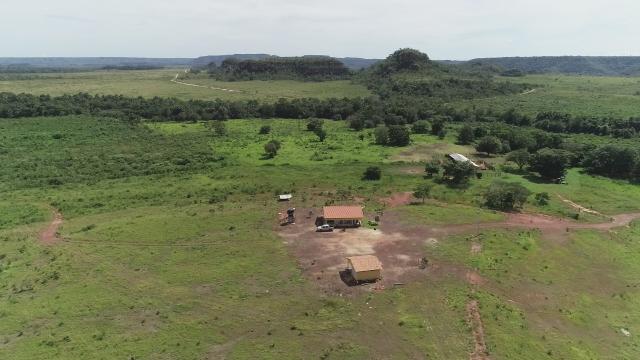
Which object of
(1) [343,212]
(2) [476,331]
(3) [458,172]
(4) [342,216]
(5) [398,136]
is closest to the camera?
→ (2) [476,331]

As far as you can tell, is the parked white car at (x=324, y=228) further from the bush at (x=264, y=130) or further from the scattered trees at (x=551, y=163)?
the bush at (x=264, y=130)

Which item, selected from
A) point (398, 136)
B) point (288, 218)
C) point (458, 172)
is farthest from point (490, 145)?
point (288, 218)

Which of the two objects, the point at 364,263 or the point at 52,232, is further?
the point at 52,232

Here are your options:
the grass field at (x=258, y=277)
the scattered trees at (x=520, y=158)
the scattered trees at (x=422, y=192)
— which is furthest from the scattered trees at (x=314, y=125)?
the scattered trees at (x=422, y=192)

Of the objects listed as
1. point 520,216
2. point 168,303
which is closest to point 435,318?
point 168,303

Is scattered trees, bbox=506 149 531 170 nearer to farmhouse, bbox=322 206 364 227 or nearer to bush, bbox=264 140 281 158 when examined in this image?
farmhouse, bbox=322 206 364 227

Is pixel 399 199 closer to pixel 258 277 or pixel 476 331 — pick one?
pixel 258 277
